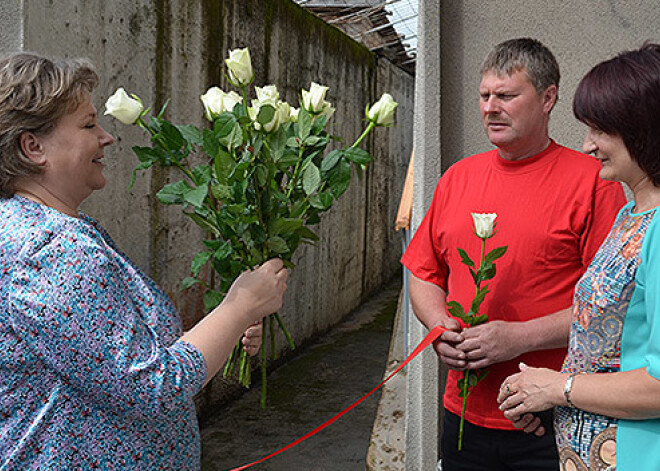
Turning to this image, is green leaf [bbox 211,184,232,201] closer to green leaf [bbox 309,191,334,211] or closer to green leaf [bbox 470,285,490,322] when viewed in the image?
green leaf [bbox 309,191,334,211]

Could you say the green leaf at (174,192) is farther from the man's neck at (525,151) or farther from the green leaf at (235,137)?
the man's neck at (525,151)

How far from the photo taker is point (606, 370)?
1.75m

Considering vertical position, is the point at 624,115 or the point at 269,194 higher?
the point at 624,115

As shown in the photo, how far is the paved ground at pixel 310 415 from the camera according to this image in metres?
5.23

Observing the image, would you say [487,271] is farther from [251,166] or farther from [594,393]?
[251,166]

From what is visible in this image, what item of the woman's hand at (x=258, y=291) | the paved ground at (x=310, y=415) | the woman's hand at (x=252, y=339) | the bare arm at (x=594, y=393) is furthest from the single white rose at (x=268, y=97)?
the paved ground at (x=310, y=415)

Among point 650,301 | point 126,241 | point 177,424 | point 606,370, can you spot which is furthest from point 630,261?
point 126,241

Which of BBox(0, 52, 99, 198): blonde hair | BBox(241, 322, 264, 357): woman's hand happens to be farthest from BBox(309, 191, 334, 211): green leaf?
BBox(0, 52, 99, 198): blonde hair

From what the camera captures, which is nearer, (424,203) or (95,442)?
(95,442)

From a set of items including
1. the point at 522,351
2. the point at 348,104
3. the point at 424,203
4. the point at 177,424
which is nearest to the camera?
the point at 177,424

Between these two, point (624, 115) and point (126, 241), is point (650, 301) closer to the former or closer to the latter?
point (624, 115)

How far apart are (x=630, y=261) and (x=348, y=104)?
8.17 m

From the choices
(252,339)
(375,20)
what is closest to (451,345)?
(252,339)

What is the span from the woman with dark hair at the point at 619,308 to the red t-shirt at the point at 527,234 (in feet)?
1.43
